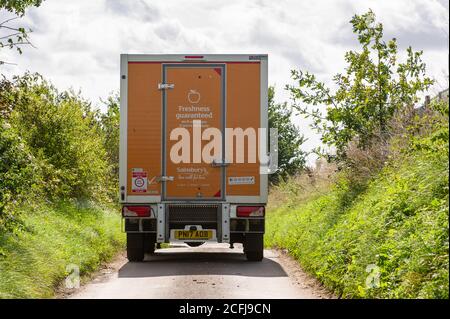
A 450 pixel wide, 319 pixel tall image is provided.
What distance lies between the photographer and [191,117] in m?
14.7

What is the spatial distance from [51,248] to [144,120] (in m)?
3.03

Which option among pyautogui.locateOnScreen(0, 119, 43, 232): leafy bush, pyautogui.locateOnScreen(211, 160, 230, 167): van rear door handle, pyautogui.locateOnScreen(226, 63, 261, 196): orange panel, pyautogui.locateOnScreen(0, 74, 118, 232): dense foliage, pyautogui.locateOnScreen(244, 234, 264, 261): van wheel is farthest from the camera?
pyautogui.locateOnScreen(0, 74, 118, 232): dense foliage

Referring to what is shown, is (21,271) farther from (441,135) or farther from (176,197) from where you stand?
(441,135)

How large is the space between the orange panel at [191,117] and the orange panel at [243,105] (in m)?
0.21

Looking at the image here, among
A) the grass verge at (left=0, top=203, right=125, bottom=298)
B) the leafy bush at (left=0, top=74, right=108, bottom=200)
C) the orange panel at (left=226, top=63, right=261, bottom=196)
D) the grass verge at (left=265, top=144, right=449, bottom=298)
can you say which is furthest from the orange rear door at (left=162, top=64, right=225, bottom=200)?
the leafy bush at (left=0, top=74, right=108, bottom=200)

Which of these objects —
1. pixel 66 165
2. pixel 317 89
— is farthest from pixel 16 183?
pixel 66 165

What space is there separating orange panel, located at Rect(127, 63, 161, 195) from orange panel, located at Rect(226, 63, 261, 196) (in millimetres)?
1378

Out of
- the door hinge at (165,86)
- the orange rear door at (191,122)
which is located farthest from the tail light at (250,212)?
the door hinge at (165,86)

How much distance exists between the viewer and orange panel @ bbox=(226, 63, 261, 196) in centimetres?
1464

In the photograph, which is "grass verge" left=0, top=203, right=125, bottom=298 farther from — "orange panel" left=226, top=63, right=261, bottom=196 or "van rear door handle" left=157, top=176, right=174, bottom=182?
"orange panel" left=226, top=63, right=261, bottom=196

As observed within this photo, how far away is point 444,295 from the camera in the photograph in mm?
7348

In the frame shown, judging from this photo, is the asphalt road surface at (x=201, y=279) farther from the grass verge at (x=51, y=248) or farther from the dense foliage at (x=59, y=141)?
the dense foliage at (x=59, y=141)

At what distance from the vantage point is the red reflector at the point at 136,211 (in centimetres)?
1472
